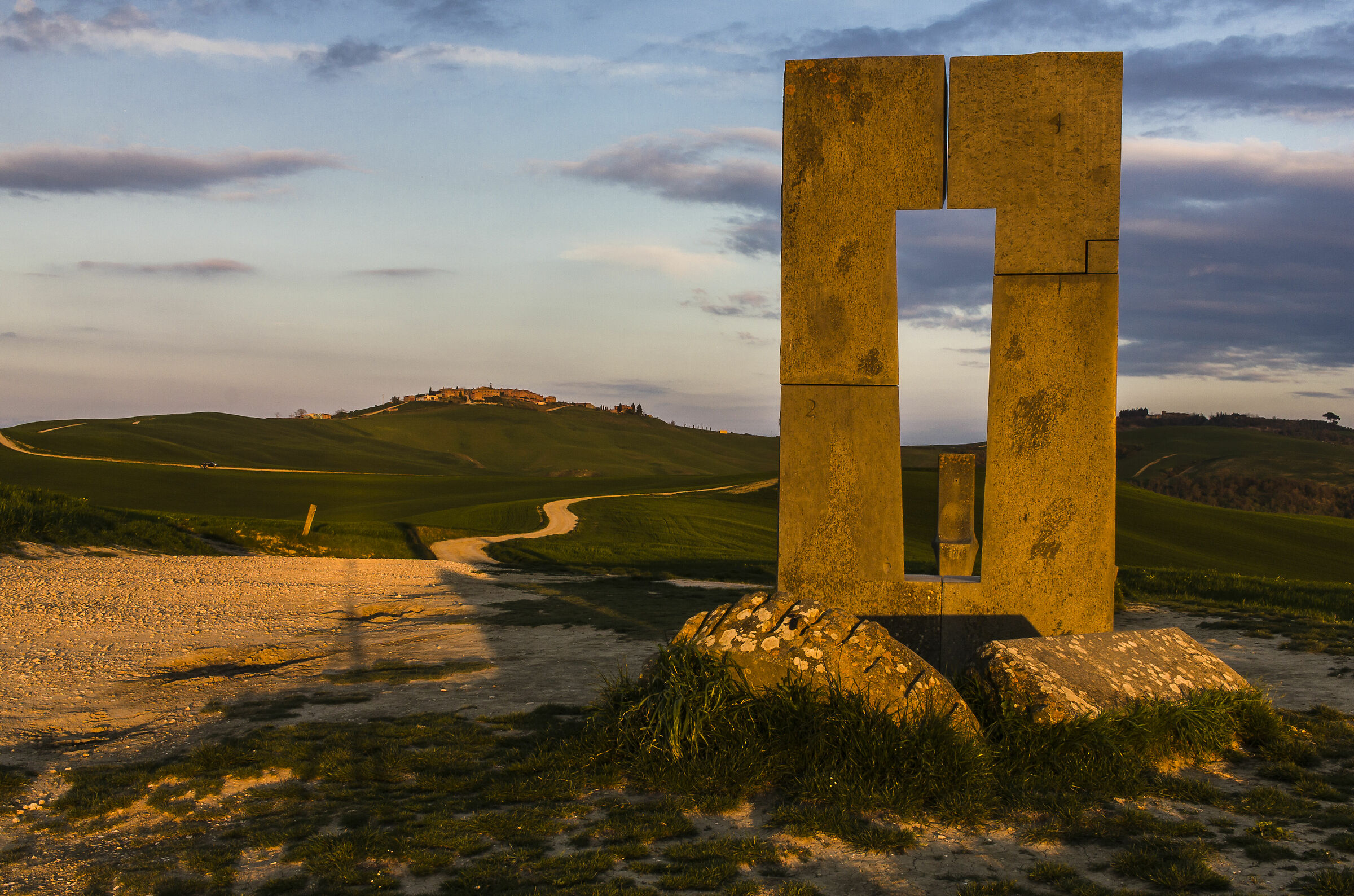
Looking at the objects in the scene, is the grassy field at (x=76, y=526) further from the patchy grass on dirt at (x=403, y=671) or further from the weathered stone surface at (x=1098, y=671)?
the weathered stone surface at (x=1098, y=671)

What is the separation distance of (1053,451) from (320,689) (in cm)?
836

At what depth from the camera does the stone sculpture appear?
9.30 m

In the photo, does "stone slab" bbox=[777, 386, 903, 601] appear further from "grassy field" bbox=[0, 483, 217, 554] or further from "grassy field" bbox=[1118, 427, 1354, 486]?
"grassy field" bbox=[1118, 427, 1354, 486]

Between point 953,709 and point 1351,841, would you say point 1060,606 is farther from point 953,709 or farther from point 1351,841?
point 1351,841

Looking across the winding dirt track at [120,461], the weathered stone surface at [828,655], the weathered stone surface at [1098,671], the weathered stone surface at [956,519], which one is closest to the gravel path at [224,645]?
the weathered stone surface at [828,655]

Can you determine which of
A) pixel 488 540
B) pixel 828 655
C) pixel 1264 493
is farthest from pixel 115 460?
pixel 1264 493

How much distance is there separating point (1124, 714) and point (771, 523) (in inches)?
1139

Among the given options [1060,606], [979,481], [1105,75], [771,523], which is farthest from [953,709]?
[979,481]

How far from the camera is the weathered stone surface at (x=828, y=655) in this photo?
21.5ft

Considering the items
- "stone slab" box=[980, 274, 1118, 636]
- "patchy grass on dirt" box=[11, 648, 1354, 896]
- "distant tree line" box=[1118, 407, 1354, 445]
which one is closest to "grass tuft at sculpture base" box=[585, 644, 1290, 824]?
"patchy grass on dirt" box=[11, 648, 1354, 896]

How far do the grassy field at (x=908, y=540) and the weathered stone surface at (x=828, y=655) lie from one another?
14.3 m

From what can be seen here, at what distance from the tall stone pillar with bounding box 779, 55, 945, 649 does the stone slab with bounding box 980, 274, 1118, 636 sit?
1011mm

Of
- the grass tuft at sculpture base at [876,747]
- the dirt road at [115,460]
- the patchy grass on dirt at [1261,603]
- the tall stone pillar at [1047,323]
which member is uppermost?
the tall stone pillar at [1047,323]

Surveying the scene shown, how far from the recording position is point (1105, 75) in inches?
364
